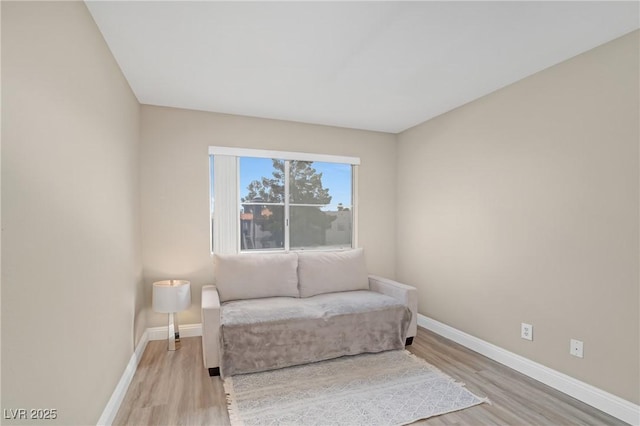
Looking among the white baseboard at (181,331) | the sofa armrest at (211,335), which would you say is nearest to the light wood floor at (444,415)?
the sofa armrest at (211,335)

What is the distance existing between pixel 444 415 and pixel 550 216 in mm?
1642

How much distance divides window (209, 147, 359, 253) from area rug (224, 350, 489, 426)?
4.95 ft

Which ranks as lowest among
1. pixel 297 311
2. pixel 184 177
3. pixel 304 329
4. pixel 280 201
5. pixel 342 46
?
pixel 304 329

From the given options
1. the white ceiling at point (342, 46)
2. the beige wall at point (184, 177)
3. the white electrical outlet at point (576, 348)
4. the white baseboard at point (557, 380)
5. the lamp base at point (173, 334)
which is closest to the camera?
the white ceiling at point (342, 46)

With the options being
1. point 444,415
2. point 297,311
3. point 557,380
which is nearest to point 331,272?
point 297,311

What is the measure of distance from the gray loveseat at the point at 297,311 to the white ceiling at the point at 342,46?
170 centimetres

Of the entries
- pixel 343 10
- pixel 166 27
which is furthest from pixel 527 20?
pixel 166 27

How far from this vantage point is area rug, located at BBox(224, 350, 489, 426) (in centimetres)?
202

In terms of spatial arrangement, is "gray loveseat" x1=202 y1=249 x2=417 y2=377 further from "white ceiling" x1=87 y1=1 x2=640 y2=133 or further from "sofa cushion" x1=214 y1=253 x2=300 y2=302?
"white ceiling" x1=87 y1=1 x2=640 y2=133

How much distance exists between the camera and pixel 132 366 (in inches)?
100.0

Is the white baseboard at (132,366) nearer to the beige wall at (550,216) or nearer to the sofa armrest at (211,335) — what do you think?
the sofa armrest at (211,335)

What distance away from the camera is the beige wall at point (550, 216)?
6.58ft

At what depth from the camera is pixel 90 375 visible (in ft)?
5.42

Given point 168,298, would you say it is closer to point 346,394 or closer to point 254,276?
point 254,276
